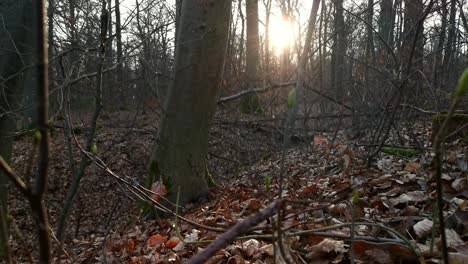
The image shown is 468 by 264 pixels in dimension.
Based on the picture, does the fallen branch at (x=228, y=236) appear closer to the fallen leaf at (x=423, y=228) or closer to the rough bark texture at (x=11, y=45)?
the fallen leaf at (x=423, y=228)

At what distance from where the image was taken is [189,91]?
13.5ft

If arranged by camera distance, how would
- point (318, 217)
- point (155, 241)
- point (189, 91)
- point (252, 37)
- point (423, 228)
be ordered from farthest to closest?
1. point (252, 37)
2. point (189, 91)
3. point (155, 241)
4. point (318, 217)
5. point (423, 228)

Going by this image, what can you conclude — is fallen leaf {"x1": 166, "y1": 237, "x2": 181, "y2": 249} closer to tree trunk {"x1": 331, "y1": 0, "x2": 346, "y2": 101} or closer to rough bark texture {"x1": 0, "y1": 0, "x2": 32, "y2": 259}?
tree trunk {"x1": 331, "y1": 0, "x2": 346, "y2": 101}

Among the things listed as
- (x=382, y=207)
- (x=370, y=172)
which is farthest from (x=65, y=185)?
(x=382, y=207)

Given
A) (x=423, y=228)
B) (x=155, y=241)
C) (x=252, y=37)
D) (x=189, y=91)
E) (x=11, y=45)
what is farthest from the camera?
(x=252, y=37)

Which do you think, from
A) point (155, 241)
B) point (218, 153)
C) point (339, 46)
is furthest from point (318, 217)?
point (339, 46)

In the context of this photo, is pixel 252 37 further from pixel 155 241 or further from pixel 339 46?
pixel 155 241

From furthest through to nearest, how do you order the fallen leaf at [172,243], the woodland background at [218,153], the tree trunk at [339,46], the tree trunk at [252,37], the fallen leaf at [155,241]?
the tree trunk at [252,37], the tree trunk at [339,46], the fallen leaf at [155,241], the fallen leaf at [172,243], the woodland background at [218,153]

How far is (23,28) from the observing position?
172 inches

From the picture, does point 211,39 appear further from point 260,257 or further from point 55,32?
point 260,257

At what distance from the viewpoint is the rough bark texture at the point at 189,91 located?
161 inches

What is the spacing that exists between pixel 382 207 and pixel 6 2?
4369 millimetres

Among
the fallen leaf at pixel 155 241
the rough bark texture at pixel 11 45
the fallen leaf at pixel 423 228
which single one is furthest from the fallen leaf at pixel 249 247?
the rough bark texture at pixel 11 45

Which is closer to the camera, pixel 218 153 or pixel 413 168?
pixel 413 168
